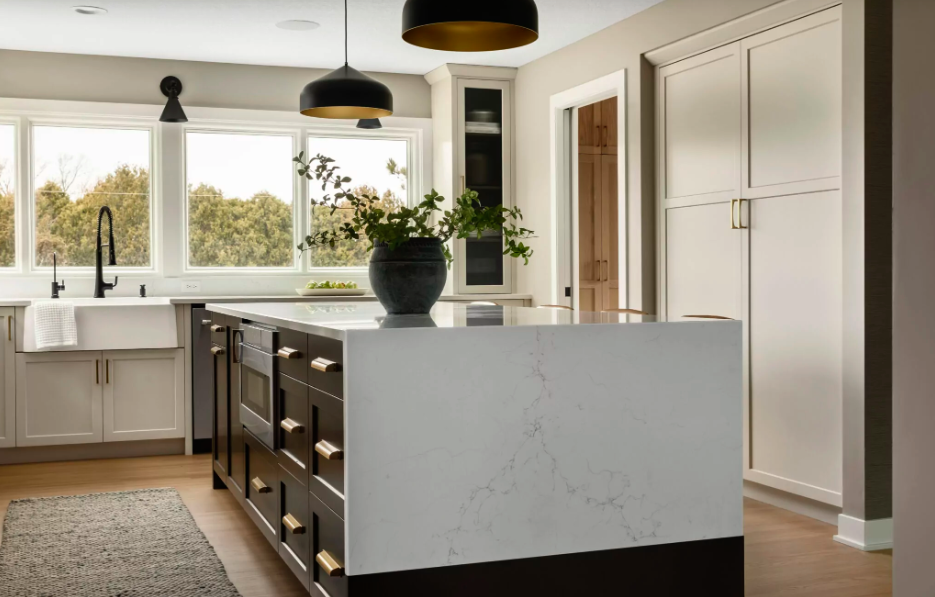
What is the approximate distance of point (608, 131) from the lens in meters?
6.52

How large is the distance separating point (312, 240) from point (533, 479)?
986 millimetres

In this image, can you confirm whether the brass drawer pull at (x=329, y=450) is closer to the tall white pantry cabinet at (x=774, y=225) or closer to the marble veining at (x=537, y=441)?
the marble veining at (x=537, y=441)

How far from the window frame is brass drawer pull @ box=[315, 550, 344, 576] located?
157 inches

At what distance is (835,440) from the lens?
11.8 ft

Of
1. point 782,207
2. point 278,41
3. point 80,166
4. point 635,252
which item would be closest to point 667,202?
point 635,252

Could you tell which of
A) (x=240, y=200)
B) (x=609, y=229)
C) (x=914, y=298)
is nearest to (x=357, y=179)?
(x=240, y=200)

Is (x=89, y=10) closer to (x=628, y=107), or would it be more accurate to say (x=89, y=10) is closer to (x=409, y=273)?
(x=628, y=107)

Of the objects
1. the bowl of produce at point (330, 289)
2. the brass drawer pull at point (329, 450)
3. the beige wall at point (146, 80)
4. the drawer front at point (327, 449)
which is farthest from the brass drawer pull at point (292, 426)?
the beige wall at point (146, 80)

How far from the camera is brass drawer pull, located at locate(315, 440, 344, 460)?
6.99ft

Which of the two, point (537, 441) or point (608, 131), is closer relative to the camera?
point (537, 441)

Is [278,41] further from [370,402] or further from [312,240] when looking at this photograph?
[370,402]

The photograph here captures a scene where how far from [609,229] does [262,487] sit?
3.94m

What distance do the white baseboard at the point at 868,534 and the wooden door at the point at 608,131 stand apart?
3.67 meters

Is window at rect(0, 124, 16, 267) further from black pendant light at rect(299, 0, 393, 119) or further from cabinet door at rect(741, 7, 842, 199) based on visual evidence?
cabinet door at rect(741, 7, 842, 199)
